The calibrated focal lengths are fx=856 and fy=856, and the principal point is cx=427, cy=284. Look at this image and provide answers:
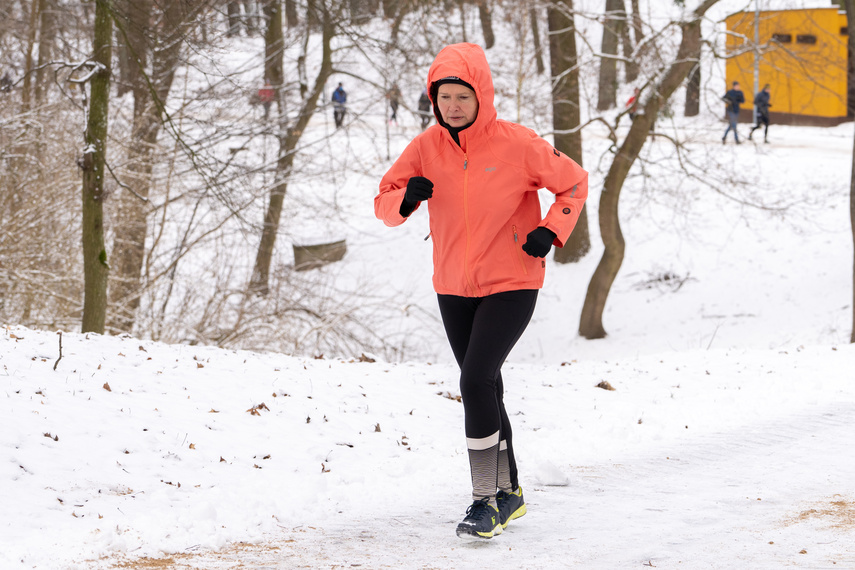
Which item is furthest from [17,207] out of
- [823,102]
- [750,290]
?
[823,102]

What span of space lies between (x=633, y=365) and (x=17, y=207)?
813 centimetres

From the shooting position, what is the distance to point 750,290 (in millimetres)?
16875

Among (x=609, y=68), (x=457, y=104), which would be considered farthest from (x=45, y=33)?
(x=457, y=104)

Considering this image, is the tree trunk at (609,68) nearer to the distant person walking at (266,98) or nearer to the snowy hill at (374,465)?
the distant person walking at (266,98)

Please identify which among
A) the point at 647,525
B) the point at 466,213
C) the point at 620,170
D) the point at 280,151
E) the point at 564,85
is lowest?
the point at 647,525

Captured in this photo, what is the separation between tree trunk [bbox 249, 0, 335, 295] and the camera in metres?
13.6

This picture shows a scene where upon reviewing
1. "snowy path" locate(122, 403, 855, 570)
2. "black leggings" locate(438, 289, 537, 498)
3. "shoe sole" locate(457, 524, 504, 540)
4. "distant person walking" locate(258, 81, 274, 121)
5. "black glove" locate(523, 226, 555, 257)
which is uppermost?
"distant person walking" locate(258, 81, 274, 121)

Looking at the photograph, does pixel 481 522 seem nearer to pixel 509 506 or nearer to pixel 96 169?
pixel 509 506

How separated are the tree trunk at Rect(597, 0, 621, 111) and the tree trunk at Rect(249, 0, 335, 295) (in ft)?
17.6

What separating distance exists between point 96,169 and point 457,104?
5670 millimetres

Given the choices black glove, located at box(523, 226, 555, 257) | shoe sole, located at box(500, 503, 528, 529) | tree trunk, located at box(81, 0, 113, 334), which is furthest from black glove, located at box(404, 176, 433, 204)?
tree trunk, located at box(81, 0, 113, 334)

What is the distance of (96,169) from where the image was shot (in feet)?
26.9

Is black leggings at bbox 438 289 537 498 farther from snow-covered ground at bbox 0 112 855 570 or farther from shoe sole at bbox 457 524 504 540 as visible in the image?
snow-covered ground at bbox 0 112 855 570

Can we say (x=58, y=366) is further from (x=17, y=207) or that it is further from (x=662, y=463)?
(x=17, y=207)
